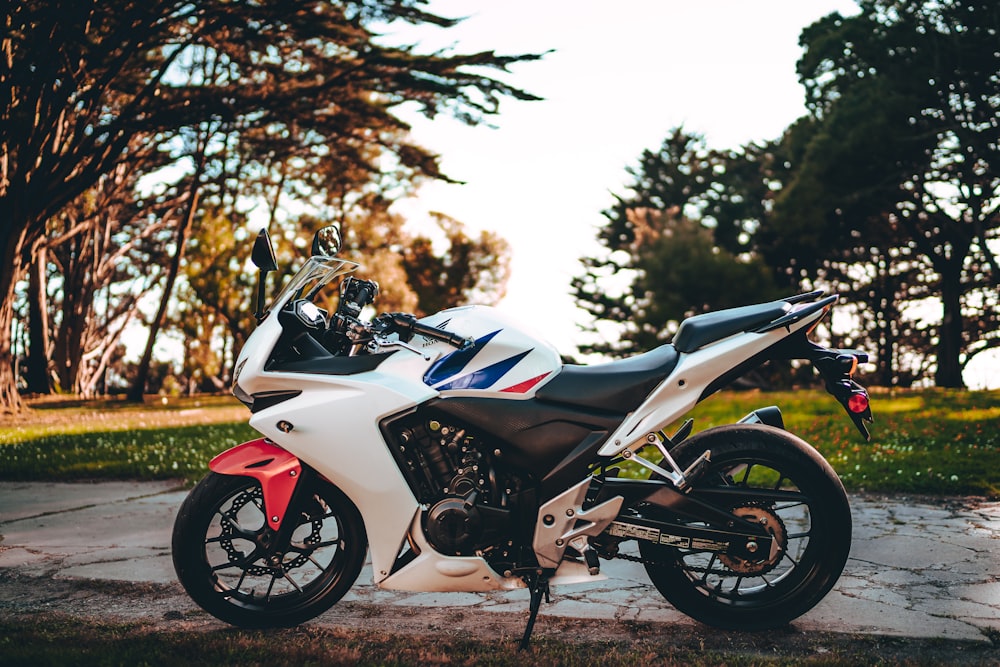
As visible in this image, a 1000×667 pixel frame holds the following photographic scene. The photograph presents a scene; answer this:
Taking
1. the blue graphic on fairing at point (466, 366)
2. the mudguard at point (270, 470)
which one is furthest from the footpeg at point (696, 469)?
the mudguard at point (270, 470)

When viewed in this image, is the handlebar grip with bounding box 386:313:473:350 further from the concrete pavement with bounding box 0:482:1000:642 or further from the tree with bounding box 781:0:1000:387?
the tree with bounding box 781:0:1000:387

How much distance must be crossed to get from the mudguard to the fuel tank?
0.65m

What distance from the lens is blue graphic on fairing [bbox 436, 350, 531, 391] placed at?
10.2 feet

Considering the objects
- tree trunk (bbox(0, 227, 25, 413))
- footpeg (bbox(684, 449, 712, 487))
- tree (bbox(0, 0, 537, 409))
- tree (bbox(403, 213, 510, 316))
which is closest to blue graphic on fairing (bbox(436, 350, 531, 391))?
footpeg (bbox(684, 449, 712, 487))

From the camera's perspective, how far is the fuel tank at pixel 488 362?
3121 millimetres

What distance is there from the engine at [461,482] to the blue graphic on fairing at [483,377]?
16 centimetres

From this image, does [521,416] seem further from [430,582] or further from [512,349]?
[430,582]

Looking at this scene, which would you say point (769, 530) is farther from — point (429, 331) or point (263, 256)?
point (263, 256)

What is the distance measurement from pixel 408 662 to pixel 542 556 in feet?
2.03

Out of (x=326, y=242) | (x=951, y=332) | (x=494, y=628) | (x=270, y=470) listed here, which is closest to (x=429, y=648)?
(x=494, y=628)

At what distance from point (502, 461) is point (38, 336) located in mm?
22520

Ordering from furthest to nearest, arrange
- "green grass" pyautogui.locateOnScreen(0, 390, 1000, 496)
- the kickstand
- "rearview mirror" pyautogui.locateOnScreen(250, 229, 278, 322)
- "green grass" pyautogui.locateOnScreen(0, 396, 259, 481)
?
"green grass" pyautogui.locateOnScreen(0, 396, 259, 481), "green grass" pyautogui.locateOnScreen(0, 390, 1000, 496), "rearview mirror" pyautogui.locateOnScreen(250, 229, 278, 322), the kickstand

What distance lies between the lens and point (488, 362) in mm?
3137

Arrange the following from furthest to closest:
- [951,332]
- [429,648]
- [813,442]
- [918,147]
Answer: [951,332]
[918,147]
[813,442]
[429,648]
